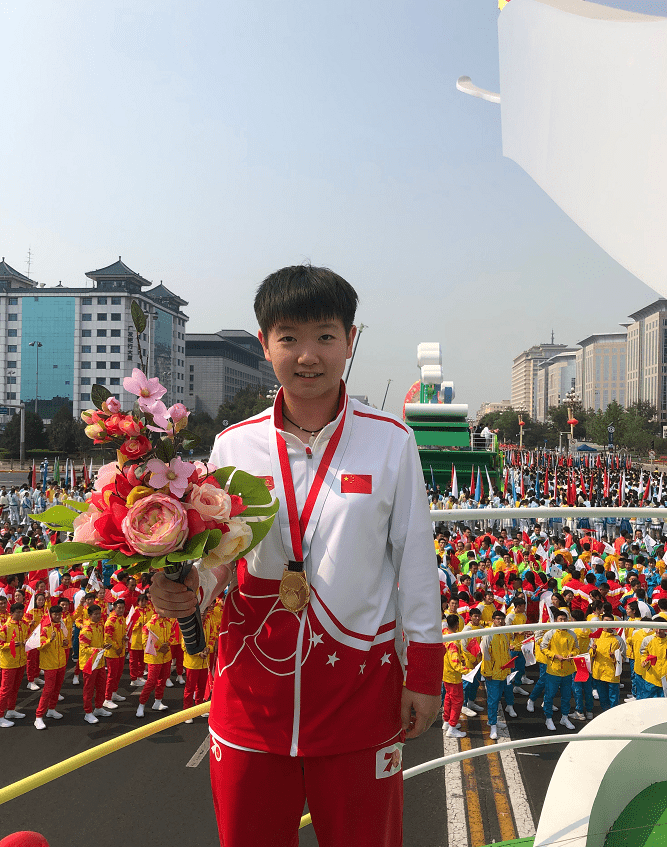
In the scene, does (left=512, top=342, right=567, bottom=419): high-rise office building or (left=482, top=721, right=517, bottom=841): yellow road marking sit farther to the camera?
(left=512, top=342, right=567, bottom=419): high-rise office building

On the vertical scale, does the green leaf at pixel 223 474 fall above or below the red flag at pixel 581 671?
above

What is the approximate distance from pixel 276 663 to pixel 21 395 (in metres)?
75.7

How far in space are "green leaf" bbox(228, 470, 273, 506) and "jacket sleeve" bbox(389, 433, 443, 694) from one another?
353mm

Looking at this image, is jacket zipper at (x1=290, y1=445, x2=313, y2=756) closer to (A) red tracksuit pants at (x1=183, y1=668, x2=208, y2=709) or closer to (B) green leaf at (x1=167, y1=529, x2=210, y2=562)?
(B) green leaf at (x1=167, y1=529, x2=210, y2=562)

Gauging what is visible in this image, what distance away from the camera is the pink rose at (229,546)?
4.35ft

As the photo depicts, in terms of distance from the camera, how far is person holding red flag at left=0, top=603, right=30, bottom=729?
7398 mm

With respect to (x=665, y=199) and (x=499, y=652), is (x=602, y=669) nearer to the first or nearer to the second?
(x=499, y=652)

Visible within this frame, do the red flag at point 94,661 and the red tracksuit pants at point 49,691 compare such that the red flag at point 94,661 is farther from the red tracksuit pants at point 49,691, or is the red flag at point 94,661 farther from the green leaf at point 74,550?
the green leaf at point 74,550

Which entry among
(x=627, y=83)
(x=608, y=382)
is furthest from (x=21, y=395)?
(x=608, y=382)

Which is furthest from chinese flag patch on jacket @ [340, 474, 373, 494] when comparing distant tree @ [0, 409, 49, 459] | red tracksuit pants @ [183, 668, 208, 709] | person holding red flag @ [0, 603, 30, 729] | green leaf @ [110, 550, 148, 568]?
distant tree @ [0, 409, 49, 459]

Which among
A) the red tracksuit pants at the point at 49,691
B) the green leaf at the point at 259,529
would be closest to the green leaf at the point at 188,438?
the green leaf at the point at 259,529

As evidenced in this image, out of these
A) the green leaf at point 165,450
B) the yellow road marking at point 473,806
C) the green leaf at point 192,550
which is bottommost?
the yellow road marking at point 473,806

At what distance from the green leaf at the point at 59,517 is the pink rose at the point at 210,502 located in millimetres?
284

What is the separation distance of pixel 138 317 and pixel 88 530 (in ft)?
1.52
